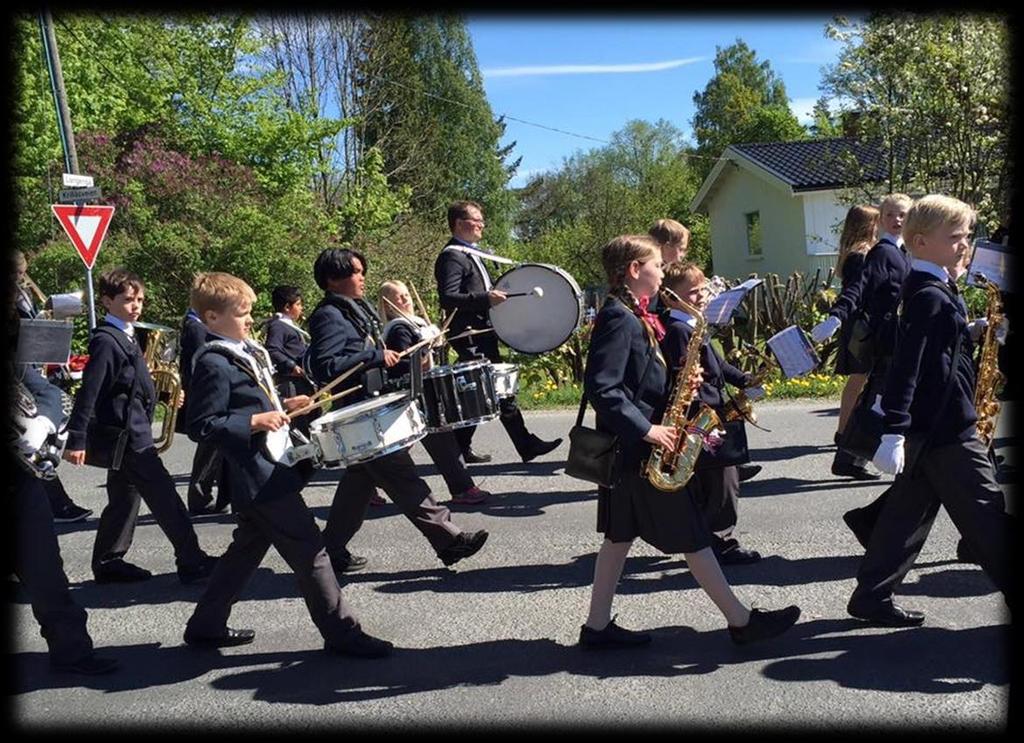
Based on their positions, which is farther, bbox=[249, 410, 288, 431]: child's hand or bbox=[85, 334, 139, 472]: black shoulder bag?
bbox=[85, 334, 139, 472]: black shoulder bag

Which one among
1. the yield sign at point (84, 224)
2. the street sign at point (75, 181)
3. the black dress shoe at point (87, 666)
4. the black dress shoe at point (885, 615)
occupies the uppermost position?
the street sign at point (75, 181)

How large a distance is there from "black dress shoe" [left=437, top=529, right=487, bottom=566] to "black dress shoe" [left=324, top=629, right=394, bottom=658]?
1075 mm

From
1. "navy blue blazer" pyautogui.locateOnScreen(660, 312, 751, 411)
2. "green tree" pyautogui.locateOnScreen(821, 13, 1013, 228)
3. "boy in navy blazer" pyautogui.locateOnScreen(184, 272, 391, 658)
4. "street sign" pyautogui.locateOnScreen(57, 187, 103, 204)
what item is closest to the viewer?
"boy in navy blazer" pyautogui.locateOnScreen(184, 272, 391, 658)

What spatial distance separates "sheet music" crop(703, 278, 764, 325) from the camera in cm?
489

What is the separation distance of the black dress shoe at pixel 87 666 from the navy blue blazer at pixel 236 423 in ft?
2.92

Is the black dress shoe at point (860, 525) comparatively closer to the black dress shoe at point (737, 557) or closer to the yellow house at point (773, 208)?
the black dress shoe at point (737, 557)

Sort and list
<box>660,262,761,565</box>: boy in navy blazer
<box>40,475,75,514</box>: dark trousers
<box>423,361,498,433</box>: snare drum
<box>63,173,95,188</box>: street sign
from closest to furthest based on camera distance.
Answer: <box>660,262,761,565</box>: boy in navy blazer < <box>423,361,498,433</box>: snare drum < <box>40,475,75,514</box>: dark trousers < <box>63,173,95,188</box>: street sign

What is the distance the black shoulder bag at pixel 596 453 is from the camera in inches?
167

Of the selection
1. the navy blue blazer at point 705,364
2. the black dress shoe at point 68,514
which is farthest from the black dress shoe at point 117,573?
the navy blue blazer at point 705,364

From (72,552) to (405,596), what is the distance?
2569 millimetres

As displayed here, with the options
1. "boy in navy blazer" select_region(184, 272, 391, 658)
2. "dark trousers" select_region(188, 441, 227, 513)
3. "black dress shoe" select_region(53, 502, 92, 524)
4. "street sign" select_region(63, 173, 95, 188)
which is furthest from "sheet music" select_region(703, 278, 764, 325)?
"street sign" select_region(63, 173, 95, 188)

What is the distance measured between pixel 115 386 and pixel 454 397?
6.08ft

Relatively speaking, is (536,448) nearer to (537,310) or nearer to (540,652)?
(537,310)

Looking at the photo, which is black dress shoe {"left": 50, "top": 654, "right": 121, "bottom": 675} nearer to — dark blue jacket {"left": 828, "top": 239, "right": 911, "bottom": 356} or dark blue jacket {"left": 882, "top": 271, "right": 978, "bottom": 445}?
dark blue jacket {"left": 882, "top": 271, "right": 978, "bottom": 445}
